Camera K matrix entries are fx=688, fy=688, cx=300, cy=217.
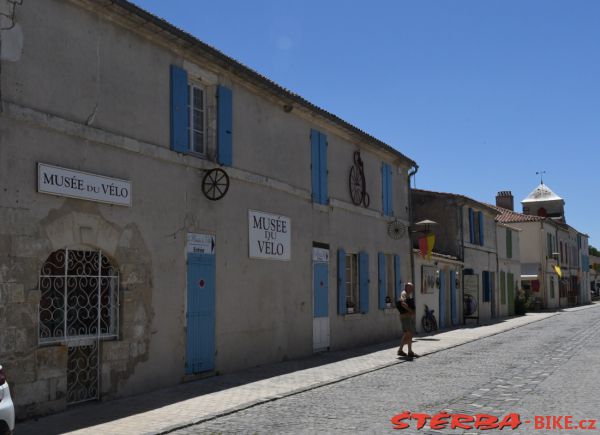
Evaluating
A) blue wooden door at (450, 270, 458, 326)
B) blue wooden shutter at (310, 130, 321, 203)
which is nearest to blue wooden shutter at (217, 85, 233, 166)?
blue wooden shutter at (310, 130, 321, 203)

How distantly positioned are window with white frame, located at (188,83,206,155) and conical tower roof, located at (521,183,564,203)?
2039 inches

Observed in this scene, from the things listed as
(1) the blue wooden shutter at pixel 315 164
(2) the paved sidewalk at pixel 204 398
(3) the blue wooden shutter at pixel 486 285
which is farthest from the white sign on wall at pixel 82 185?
(3) the blue wooden shutter at pixel 486 285

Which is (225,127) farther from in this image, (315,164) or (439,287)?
(439,287)

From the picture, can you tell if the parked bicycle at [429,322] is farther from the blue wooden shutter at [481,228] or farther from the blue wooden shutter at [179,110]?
the blue wooden shutter at [179,110]

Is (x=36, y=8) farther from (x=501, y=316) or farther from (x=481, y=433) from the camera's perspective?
(x=501, y=316)

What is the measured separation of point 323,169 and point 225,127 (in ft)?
14.5

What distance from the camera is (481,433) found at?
22.6ft

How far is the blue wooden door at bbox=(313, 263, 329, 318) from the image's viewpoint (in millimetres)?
15117

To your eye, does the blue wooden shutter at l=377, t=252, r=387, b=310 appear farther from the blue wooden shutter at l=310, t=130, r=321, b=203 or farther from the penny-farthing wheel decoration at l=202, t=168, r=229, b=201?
the penny-farthing wheel decoration at l=202, t=168, r=229, b=201

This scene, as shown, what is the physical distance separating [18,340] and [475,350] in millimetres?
A: 11111

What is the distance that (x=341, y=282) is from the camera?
1631 cm

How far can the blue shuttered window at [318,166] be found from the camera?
611 inches

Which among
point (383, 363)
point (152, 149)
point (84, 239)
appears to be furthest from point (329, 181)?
point (84, 239)

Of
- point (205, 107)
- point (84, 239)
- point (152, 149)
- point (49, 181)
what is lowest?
point (84, 239)
